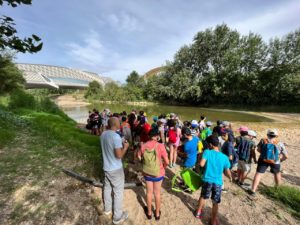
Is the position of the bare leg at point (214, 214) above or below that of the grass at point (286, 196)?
above

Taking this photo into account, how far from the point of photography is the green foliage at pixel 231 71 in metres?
27.6

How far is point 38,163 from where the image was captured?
5.25 meters

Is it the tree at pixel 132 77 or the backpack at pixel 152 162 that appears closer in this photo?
the backpack at pixel 152 162

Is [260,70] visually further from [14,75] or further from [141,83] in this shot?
[14,75]

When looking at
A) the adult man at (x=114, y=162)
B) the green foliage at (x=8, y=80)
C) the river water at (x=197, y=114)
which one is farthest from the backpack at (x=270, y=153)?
the green foliage at (x=8, y=80)

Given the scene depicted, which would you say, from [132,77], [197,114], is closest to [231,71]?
[197,114]

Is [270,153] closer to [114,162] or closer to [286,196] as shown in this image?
[286,196]

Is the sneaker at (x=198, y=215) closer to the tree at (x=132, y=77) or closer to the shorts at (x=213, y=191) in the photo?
the shorts at (x=213, y=191)

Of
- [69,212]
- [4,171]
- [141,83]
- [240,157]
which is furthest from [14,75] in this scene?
[141,83]

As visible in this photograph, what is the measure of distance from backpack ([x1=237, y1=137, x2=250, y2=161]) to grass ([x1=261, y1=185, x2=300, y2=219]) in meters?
0.97

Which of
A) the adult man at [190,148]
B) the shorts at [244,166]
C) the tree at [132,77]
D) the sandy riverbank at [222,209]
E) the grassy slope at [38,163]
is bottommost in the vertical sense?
the sandy riverbank at [222,209]

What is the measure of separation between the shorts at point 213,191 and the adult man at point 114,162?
4.86 ft

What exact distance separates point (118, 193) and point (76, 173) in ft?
6.73

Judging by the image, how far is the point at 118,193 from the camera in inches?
121
